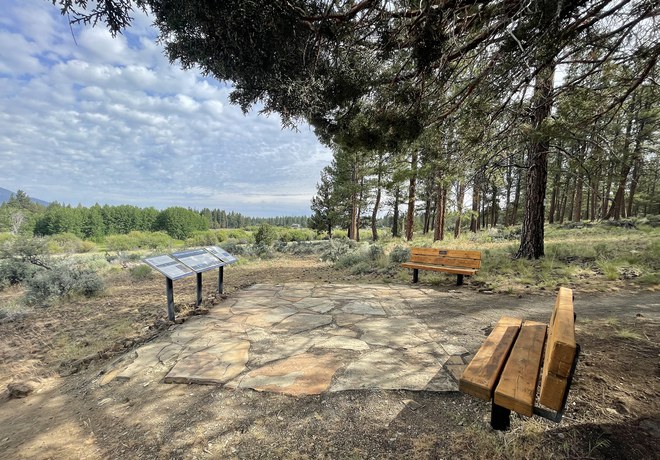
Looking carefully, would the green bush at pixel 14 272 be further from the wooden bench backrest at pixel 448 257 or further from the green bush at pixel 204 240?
the green bush at pixel 204 240

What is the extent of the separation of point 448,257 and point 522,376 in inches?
178

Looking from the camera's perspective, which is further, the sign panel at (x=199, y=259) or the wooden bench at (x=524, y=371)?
the sign panel at (x=199, y=259)

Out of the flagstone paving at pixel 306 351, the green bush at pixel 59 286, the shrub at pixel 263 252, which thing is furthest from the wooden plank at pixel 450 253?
the shrub at pixel 263 252

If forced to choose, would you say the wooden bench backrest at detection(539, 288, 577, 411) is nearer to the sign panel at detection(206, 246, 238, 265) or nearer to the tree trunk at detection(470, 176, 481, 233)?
the sign panel at detection(206, 246, 238, 265)

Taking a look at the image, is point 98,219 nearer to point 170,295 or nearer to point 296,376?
point 170,295

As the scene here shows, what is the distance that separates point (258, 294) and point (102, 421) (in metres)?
3.47

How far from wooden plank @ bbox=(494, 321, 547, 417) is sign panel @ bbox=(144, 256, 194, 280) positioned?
3525 mm

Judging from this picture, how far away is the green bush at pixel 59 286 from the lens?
6.05 m

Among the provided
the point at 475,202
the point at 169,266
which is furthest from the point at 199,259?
the point at 475,202

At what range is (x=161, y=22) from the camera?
3.34 meters

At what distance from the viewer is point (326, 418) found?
6.56 ft

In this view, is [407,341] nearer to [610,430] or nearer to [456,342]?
[456,342]

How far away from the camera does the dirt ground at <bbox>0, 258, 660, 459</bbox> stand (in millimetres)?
1740

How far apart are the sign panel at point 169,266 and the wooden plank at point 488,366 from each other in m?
3.34
